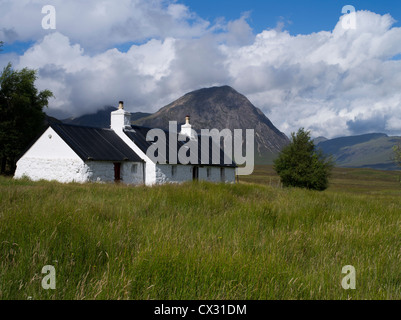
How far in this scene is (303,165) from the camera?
3375 centimetres

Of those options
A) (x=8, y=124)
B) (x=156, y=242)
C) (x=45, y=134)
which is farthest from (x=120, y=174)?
(x=156, y=242)

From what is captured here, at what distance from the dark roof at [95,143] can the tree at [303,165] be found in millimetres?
15674

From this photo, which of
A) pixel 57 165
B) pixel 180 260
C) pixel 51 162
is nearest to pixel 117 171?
pixel 57 165

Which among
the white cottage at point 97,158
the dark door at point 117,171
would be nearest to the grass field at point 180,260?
the white cottage at point 97,158

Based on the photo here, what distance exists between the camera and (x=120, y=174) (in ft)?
87.8

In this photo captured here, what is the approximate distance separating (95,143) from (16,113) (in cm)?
1221

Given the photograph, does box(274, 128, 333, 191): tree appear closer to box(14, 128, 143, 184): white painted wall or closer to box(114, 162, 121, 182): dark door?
box(114, 162, 121, 182): dark door

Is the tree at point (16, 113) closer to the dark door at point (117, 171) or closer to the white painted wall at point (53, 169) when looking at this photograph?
the white painted wall at point (53, 169)

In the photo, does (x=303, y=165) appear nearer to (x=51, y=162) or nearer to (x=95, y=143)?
(x=95, y=143)

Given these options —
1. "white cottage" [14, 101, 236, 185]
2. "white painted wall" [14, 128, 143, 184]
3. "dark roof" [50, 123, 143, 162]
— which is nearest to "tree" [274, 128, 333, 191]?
"white cottage" [14, 101, 236, 185]

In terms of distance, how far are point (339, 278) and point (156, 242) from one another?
201cm

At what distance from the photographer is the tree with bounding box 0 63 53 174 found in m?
31.0

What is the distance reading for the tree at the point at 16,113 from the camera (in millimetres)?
31047
